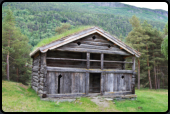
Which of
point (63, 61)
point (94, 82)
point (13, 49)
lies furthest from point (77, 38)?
point (13, 49)

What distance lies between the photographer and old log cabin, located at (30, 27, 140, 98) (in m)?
13.4

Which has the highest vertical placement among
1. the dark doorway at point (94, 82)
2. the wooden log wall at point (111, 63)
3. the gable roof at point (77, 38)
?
the gable roof at point (77, 38)

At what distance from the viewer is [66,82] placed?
13.8 metres

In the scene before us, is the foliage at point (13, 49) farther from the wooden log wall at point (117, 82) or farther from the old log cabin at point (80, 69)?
the wooden log wall at point (117, 82)

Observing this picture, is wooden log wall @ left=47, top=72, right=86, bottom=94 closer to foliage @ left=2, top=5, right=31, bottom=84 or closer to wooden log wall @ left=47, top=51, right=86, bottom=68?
wooden log wall @ left=47, top=51, right=86, bottom=68

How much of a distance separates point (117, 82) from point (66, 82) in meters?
4.90

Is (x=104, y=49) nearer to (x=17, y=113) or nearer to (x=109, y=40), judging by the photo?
(x=109, y=40)

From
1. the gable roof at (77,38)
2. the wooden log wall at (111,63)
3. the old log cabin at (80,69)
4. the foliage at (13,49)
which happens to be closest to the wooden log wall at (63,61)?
the old log cabin at (80,69)

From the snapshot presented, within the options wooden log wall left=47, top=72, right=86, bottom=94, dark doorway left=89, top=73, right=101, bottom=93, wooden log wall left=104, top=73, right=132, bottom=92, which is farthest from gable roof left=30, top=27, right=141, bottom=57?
dark doorway left=89, top=73, right=101, bottom=93

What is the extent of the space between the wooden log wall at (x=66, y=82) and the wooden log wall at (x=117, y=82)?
7.66 feet

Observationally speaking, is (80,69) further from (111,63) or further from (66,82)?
(111,63)

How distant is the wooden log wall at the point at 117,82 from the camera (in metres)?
15.1

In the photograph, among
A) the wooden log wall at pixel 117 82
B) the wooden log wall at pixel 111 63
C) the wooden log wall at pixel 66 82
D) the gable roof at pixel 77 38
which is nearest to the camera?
the gable roof at pixel 77 38

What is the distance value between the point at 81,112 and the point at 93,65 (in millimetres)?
6907
